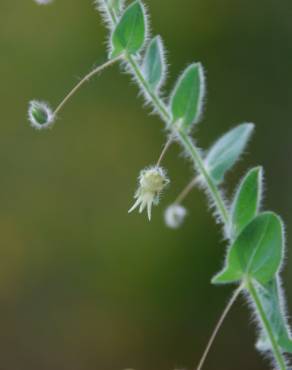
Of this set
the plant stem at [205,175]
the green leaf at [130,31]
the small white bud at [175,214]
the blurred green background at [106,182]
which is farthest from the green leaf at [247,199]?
the blurred green background at [106,182]

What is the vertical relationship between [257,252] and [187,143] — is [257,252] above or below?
below

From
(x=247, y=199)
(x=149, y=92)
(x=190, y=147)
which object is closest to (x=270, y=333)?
(x=247, y=199)

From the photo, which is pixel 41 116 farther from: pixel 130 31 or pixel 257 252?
pixel 257 252

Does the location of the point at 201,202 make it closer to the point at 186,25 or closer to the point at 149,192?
the point at 186,25

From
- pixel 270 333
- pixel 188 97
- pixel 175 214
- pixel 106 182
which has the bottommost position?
pixel 270 333

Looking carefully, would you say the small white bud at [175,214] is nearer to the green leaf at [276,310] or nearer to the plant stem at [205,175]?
the plant stem at [205,175]
